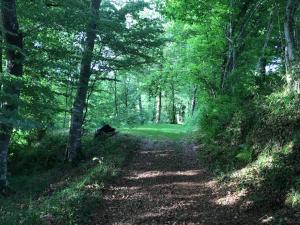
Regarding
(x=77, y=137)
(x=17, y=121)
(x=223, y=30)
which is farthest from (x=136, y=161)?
(x=223, y=30)

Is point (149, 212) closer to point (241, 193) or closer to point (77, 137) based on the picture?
point (241, 193)

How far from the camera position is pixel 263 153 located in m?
10.5

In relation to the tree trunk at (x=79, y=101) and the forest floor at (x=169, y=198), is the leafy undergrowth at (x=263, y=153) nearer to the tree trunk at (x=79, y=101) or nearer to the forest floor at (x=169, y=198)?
the forest floor at (x=169, y=198)

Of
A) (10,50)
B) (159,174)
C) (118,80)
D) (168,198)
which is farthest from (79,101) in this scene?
(168,198)

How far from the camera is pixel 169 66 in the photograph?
3503 cm

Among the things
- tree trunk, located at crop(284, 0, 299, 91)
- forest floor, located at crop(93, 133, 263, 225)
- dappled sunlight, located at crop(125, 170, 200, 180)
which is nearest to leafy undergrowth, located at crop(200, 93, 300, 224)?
forest floor, located at crop(93, 133, 263, 225)

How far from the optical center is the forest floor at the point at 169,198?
336 inches

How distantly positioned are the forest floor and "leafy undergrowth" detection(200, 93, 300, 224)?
0.52 meters

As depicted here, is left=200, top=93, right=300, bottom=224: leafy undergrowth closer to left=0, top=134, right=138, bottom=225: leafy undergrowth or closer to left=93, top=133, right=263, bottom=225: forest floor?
left=93, top=133, right=263, bottom=225: forest floor

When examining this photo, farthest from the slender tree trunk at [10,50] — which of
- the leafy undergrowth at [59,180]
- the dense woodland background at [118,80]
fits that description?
the leafy undergrowth at [59,180]

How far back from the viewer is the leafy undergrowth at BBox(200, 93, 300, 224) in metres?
8.16

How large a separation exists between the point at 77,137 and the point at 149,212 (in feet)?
26.5

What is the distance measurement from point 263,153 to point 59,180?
27.0 ft

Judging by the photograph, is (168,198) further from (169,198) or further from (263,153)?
(263,153)
